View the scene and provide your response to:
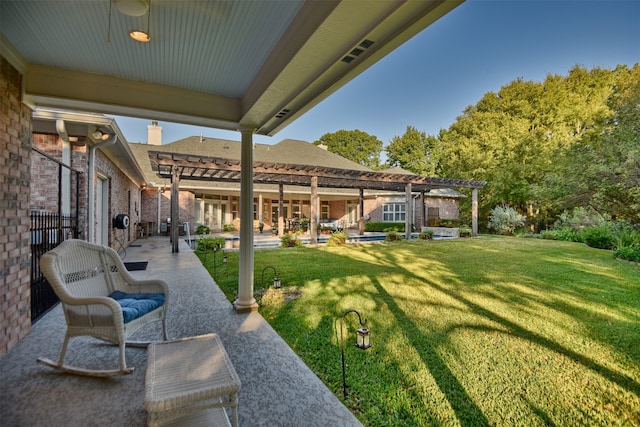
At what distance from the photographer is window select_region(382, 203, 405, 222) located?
73.5 feet

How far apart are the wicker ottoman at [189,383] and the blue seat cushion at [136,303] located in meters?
0.75

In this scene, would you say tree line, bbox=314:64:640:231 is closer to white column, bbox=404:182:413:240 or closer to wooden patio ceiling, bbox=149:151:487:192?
wooden patio ceiling, bbox=149:151:487:192

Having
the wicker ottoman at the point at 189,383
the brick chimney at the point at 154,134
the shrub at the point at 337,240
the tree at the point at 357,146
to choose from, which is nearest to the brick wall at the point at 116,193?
the wicker ottoman at the point at 189,383

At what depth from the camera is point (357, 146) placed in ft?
140

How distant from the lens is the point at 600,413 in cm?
239

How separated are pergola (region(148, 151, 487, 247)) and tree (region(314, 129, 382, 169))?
25405mm

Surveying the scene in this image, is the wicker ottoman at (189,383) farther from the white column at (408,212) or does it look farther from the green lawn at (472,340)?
the white column at (408,212)

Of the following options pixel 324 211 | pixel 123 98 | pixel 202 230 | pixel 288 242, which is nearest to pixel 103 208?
pixel 123 98

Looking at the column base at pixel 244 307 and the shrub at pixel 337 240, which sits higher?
the shrub at pixel 337 240

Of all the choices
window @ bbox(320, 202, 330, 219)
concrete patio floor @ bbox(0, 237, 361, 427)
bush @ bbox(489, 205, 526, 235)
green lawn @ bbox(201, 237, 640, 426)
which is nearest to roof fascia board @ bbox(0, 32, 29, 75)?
concrete patio floor @ bbox(0, 237, 361, 427)

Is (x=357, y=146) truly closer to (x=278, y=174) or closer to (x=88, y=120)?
(x=278, y=174)

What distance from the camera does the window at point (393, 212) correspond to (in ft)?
73.5

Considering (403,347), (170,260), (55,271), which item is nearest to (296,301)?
(403,347)

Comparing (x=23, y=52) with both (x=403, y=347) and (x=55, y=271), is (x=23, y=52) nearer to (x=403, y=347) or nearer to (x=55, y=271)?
(x=55, y=271)
